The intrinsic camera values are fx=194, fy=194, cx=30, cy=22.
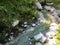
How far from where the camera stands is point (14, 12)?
745 centimetres

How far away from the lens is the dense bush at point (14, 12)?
677 cm

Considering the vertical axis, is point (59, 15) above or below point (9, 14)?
below

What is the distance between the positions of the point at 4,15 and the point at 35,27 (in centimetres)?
145

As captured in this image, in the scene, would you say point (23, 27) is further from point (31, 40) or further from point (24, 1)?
point (24, 1)

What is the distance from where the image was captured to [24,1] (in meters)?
8.16

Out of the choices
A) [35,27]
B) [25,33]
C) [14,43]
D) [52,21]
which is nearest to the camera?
[14,43]

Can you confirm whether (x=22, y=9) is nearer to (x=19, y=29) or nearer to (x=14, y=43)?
(x=19, y=29)

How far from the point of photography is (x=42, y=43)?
689 cm

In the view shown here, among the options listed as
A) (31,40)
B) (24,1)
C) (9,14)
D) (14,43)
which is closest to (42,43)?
(31,40)

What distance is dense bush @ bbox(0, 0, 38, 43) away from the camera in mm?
6766

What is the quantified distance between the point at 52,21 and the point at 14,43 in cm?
244

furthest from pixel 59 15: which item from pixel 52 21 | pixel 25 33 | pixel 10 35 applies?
pixel 10 35

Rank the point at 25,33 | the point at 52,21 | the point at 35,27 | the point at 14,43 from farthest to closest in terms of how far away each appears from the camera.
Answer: the point at 52,21, the point at 35,27, the point at 25,33, the point at 14,43

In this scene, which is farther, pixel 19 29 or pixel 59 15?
pixel 59 15
